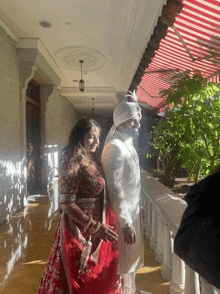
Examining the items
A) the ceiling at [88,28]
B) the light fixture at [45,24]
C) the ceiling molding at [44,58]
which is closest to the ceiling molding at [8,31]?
the ceiling at [88,28]

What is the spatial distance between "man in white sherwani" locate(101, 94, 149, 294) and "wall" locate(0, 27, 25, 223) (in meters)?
3.02

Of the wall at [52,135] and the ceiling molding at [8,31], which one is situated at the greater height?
the ceiling molding at [8,31]

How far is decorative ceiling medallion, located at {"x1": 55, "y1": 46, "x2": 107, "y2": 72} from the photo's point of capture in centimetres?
515

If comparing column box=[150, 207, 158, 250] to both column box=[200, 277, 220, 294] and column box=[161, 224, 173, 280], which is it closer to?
column box=[161, 224, 173, 280]

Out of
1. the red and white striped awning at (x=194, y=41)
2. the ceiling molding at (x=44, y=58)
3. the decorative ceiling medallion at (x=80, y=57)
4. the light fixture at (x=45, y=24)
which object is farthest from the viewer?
the decorative ceiling medallion at (x=80, y=57)

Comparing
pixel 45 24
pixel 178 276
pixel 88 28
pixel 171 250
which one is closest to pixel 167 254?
pixel 171 250

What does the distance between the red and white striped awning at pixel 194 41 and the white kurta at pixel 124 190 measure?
1.42 meters

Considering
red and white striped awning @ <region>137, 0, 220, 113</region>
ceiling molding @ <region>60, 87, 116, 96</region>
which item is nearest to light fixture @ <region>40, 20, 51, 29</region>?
red and white striped awning @ <region>137, 0, 220, 113</region>

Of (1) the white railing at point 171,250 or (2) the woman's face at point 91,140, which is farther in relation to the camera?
(2) the woman's face at point 91,140

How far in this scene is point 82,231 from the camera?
1.39 m

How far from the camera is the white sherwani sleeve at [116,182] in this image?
4.71 ft

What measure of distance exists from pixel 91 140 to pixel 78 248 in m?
0.68

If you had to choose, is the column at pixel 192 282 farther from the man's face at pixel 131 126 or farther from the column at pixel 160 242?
the man's face at pixel 131 126

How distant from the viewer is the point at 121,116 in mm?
1672
